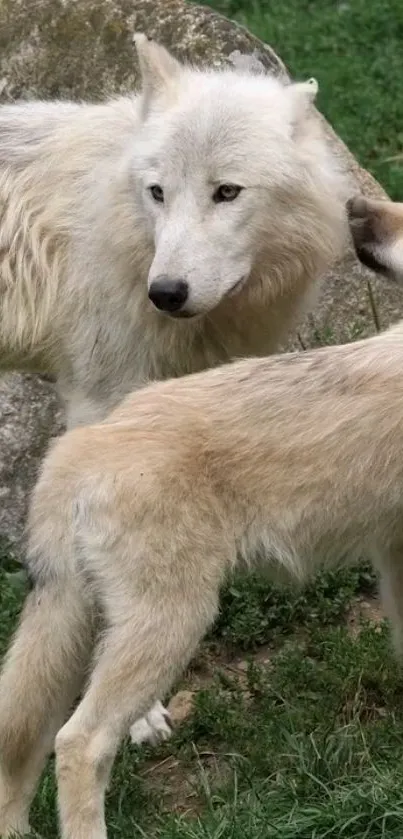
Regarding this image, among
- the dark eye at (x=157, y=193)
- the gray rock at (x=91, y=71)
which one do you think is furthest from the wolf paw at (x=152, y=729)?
the dark eye at (x=157, y=193)

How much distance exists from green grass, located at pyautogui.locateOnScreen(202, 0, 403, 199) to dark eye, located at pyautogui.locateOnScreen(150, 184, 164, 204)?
3670 mm

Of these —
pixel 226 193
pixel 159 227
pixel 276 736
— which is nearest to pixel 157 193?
pixel 159 227

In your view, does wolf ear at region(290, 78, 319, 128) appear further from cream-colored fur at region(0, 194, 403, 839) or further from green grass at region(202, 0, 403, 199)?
green grass at region(202, 0, 403, 199)

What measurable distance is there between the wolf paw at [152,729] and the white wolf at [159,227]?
0.06 feet

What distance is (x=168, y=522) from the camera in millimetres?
4027

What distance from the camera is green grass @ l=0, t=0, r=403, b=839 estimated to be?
407 cm

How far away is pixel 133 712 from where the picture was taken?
13.2 feet

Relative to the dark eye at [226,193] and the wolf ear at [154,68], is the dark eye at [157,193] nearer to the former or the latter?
the dark eye at [226,193]

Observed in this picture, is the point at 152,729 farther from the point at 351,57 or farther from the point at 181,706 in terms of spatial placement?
the point at 351,57

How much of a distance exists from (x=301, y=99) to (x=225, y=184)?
0.63 meters

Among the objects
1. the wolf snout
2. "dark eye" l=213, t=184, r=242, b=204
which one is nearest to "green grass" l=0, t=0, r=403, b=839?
the wolf snout

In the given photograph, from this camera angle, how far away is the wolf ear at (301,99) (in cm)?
528

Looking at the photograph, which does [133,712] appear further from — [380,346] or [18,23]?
[18,23]

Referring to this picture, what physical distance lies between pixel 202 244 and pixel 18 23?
2.78 metres
